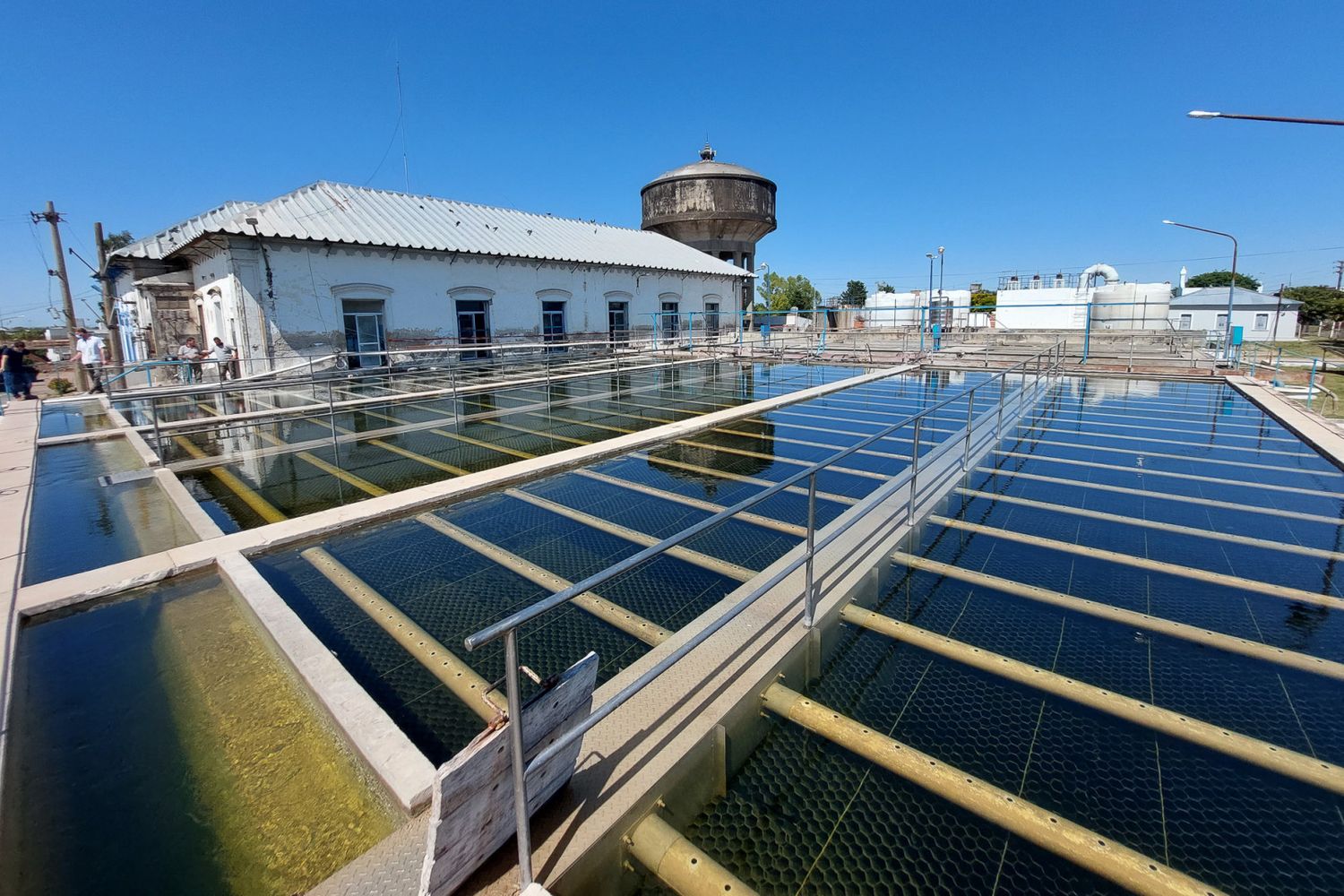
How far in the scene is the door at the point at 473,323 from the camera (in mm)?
21359

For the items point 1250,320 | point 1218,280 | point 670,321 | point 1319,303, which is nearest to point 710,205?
point 670,321

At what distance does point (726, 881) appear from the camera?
86.7 inches

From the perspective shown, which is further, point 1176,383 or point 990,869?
point 1176,383

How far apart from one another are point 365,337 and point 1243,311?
6307 centimetres

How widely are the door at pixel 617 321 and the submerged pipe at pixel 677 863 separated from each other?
81.2 ft

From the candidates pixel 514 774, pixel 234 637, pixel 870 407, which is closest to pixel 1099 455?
pixel 870 407

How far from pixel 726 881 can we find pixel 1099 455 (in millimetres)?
8245

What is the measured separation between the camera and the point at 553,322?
24516 mm

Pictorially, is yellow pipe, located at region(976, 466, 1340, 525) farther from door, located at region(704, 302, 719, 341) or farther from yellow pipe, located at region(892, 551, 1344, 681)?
door, located at region(704, 302, 719, 341)

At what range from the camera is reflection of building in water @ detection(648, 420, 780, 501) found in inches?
293

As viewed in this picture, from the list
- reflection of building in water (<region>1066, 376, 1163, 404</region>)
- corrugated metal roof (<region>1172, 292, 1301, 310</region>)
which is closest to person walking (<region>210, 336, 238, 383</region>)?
reflection of building in water (<region>1066, 376, 1163, 404</region>)

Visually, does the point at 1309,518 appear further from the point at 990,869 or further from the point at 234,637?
the point at 234,637

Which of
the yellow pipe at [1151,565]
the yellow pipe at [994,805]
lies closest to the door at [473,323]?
the yellow pipe at [1151,565]

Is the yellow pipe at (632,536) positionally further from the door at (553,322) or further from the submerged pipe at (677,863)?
the door at (553,322)
